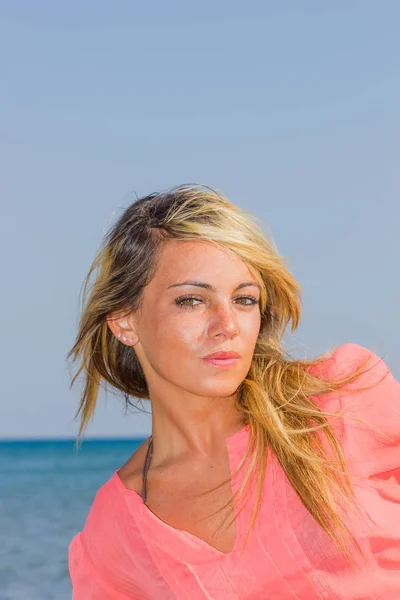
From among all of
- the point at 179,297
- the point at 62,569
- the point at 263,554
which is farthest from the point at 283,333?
the point at 62,569

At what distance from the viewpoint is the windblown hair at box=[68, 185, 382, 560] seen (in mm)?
2844

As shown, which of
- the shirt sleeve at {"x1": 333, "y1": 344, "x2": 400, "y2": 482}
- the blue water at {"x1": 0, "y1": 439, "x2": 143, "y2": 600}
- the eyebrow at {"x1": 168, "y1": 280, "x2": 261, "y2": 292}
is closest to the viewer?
the shirt sleeve at {"x1": 333, "y1": 344, "x2": 400, "y2": 482}

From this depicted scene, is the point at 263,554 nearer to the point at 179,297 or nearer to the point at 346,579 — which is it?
the point at 346,579

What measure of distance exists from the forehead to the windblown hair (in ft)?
0.07

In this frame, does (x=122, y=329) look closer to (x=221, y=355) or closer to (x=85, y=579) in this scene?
(x=221, y=355)

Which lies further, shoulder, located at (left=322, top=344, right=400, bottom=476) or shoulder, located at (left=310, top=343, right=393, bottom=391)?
shoulder, located at (left=310, top=343, right=393, bottom=391)

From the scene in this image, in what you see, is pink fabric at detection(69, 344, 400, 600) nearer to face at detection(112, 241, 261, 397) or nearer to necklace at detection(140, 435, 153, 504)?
necklace at detection(140, 435, 153, 504)

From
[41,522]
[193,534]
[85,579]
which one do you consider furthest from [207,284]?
[41,522]

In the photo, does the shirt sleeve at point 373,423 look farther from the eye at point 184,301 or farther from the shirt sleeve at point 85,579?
the shirt sleeve at point 85,579

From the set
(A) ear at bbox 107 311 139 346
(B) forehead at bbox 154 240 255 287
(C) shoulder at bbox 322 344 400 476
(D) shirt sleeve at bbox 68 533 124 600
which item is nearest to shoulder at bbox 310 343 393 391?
(C) shoulder at bbox 322 344 400 476

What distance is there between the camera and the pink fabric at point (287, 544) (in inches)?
107

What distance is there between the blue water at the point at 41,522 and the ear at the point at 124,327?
49cm

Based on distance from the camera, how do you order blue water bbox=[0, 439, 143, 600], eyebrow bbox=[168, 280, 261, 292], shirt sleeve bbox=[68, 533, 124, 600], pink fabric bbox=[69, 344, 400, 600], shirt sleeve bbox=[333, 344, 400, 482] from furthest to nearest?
1. blue water bbox=[0, 439, 143, 600]
2. shirt sleeve bbox=[68, 533, 124, 600]
3. eyebrow bbox=[168, 280, 261, 292]
4. shirt sleeve bbox=[333, 344, 400, 482]
5. pink fabric bbox=[69, 344, 400, 600]

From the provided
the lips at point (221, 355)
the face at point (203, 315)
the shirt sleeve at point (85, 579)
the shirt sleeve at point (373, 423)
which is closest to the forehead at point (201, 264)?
the face at point (203, 315)
